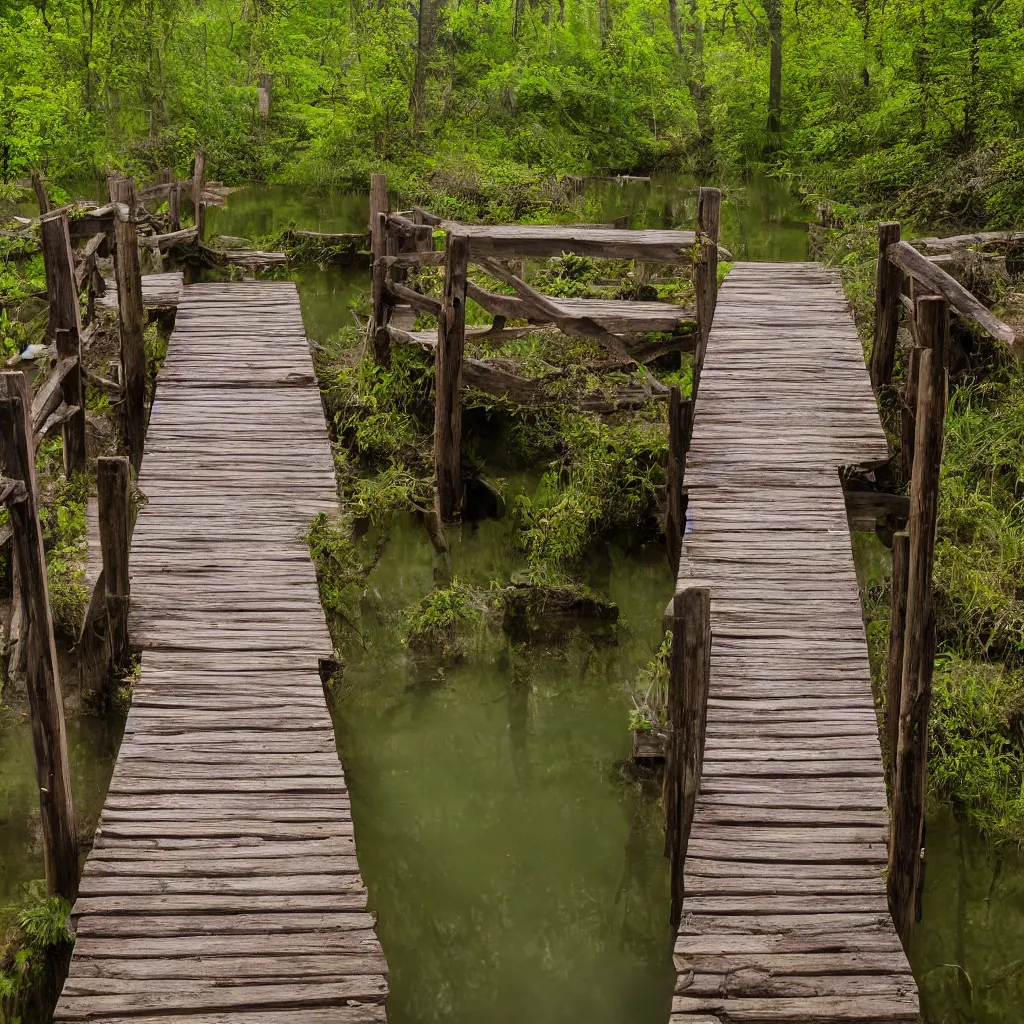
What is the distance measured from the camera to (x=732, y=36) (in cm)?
3456

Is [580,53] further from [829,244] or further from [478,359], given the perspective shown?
[478,359]

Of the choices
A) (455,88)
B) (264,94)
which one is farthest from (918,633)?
(455,88)

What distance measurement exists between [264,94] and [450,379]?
21.2 m

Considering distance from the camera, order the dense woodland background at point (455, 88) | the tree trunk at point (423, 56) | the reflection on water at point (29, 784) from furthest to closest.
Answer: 1. the tree trunk at point (423, 56)
2. the dense woodland background at point (455, 88)
3. the reflection on water at point (29, 784)

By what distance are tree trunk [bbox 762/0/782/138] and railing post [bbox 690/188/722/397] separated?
17.1 meters

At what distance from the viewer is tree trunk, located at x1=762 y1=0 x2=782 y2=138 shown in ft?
85.8

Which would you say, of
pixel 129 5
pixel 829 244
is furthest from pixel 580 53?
pixel 829 244

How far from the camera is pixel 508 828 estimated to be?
8.10 metres

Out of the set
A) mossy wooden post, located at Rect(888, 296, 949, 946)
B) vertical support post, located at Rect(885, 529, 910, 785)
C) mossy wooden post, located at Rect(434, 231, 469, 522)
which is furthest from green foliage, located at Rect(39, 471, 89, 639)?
mossy wooden post, located at Rect(888, 296, 949, 946)

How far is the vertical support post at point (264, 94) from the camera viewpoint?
96.9ft

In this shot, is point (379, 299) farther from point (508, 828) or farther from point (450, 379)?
point (508, 828)

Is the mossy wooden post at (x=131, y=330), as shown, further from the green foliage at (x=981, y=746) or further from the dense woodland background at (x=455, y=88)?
the dense woodland background at (x=455, y=88)

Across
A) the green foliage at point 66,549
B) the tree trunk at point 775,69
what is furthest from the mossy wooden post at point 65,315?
the tree trunk at point 775,69

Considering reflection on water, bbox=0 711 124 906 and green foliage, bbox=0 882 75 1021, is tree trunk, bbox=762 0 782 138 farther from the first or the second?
green foliage, bbox=0 882 75 1021
